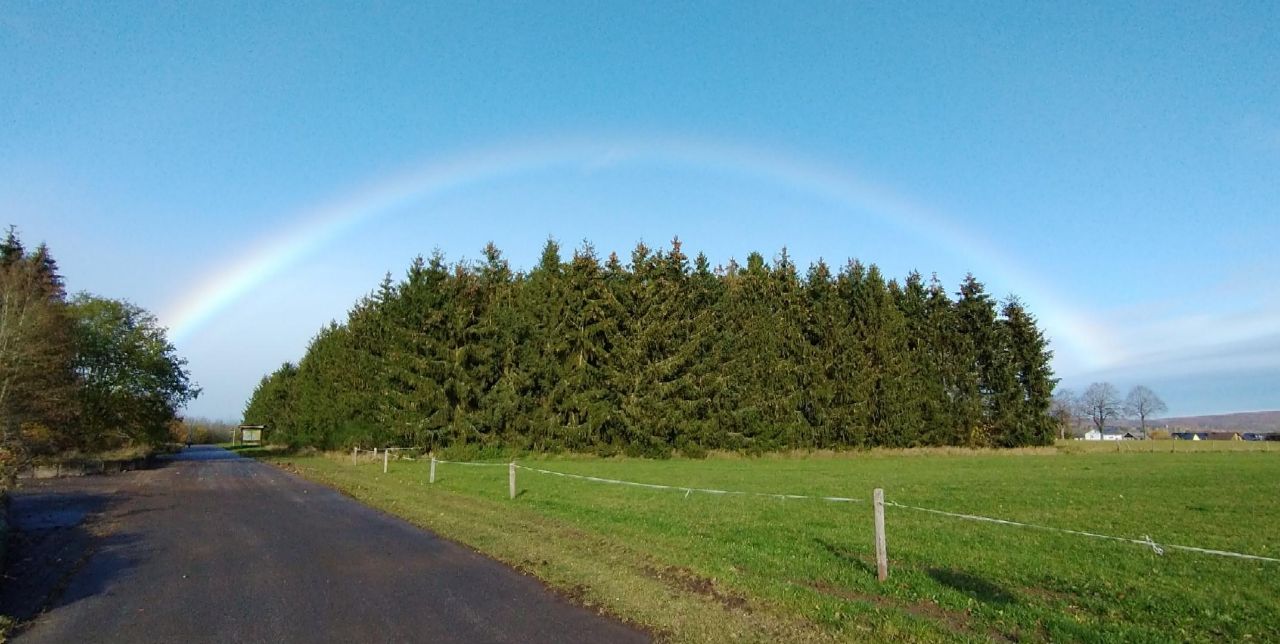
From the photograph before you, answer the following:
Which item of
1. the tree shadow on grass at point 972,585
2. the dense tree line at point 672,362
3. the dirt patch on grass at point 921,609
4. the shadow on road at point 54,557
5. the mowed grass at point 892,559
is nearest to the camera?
the dirt patch on grass at point 921,609

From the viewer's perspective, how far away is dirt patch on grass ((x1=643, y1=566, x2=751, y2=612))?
776 centimetres

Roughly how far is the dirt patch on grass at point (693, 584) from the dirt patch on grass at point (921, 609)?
1.13m

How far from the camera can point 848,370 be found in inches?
2005

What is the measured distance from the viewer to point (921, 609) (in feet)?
25.0

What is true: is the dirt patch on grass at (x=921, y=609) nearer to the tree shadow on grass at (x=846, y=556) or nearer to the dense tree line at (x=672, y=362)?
the tree shadow on grass at (x=846, y=556)

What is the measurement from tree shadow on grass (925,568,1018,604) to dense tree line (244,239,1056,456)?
33633mm

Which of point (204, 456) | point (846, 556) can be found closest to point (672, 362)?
point (846, 556)

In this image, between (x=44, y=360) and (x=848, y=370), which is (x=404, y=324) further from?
(x=848, y=370)

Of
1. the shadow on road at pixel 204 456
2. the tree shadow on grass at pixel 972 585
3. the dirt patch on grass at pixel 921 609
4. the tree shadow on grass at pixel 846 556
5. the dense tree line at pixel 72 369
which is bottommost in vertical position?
the shadow on road at pixel 204 456

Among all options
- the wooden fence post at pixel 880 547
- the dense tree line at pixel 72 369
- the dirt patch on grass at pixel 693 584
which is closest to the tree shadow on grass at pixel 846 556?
the wooden fence post at pixel 880 547

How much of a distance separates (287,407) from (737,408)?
56.3m

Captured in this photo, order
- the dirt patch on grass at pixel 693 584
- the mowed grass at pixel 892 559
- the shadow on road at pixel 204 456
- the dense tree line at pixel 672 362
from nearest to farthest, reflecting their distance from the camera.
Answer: the mowed grass at pixel 892 559, the dirt patch on grass at pixel 693 584, the dense tree line at pixel 672 362, the shadow on road at pixel 204 456

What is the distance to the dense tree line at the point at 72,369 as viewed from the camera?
29.9m

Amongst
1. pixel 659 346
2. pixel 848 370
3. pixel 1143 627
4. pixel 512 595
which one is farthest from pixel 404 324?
pixel 1143 627
